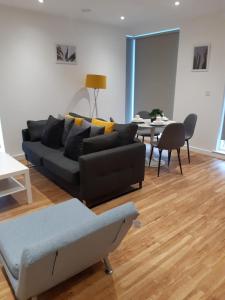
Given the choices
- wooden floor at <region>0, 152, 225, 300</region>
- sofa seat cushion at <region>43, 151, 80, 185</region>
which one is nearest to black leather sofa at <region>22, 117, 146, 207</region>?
sofa seat cushion at <region>43, 151, 80, 185</region>

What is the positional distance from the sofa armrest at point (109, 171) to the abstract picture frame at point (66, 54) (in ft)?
8.57

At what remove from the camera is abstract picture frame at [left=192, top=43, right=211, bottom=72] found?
4.36 m

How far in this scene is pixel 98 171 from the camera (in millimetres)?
2688

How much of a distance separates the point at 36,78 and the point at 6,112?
0.83m

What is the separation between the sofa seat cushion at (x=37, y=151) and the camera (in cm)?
336

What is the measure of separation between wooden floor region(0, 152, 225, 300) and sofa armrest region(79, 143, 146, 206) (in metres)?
0.18

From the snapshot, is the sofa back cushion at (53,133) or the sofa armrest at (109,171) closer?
the sofa armrest at (109,171)

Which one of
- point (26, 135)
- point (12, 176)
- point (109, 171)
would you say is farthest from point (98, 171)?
point (26, 135)

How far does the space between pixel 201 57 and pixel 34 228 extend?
4.18 meters

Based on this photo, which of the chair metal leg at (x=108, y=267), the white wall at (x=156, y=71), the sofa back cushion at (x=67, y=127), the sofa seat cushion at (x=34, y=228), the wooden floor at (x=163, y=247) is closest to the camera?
the sofa seat cushion at (x=34, y=228)

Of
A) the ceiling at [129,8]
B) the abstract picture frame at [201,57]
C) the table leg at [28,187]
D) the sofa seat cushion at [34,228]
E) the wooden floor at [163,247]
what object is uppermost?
the ceiling at [129,8]

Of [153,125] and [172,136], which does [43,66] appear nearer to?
[153,125]

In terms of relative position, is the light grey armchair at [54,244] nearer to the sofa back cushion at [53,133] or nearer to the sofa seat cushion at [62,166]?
the sofa seat cushion at [62,166]

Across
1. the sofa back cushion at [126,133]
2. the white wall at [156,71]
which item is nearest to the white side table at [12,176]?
the sofa back cushion at [126,133]
